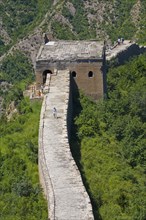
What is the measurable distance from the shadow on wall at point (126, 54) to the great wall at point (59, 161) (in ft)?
61.3

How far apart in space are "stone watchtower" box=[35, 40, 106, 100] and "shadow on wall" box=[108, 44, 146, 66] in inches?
650

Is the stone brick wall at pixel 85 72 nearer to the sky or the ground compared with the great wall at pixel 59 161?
nearer to the sky

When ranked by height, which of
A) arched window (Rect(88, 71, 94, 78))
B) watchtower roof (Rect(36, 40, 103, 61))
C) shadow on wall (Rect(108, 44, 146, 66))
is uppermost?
shadow on wall (Rect(108, 44, 146, 66))

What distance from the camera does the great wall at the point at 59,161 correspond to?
22.6 metres

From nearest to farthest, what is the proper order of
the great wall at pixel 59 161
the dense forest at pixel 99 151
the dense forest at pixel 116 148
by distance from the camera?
the great wall at pixel 59 161
the dense forest at pixel 99 151
the dense forest at pixel 116 148

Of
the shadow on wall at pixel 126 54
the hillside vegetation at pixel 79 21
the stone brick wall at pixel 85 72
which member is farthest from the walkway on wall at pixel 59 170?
the hillside vegetation at pixel 79 21

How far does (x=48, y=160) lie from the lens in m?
26.8

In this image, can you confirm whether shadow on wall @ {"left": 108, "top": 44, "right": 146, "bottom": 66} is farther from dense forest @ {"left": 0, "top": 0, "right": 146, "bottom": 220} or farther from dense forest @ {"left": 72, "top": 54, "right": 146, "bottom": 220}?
dense forest @ {"left": 72, "top": 54, "right": 146, "bottom": 220}

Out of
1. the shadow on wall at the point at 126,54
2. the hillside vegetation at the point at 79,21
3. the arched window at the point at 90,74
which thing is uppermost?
the hillside vegetation at the point at 79,21

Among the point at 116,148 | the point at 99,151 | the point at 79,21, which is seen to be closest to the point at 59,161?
the point at 99,151

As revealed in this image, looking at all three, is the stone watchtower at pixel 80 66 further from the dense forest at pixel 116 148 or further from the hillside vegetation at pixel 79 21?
the hillside vegetation at pixel 79 21

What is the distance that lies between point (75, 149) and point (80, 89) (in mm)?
8544

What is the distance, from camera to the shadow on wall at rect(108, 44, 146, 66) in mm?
56972

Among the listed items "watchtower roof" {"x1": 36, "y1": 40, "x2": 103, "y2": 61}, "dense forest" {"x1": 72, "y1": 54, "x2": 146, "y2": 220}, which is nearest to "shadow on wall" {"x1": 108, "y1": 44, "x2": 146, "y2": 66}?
"dense forest" {"x1": 72, "y1": 54, "x2": 146, "y2": 220}
